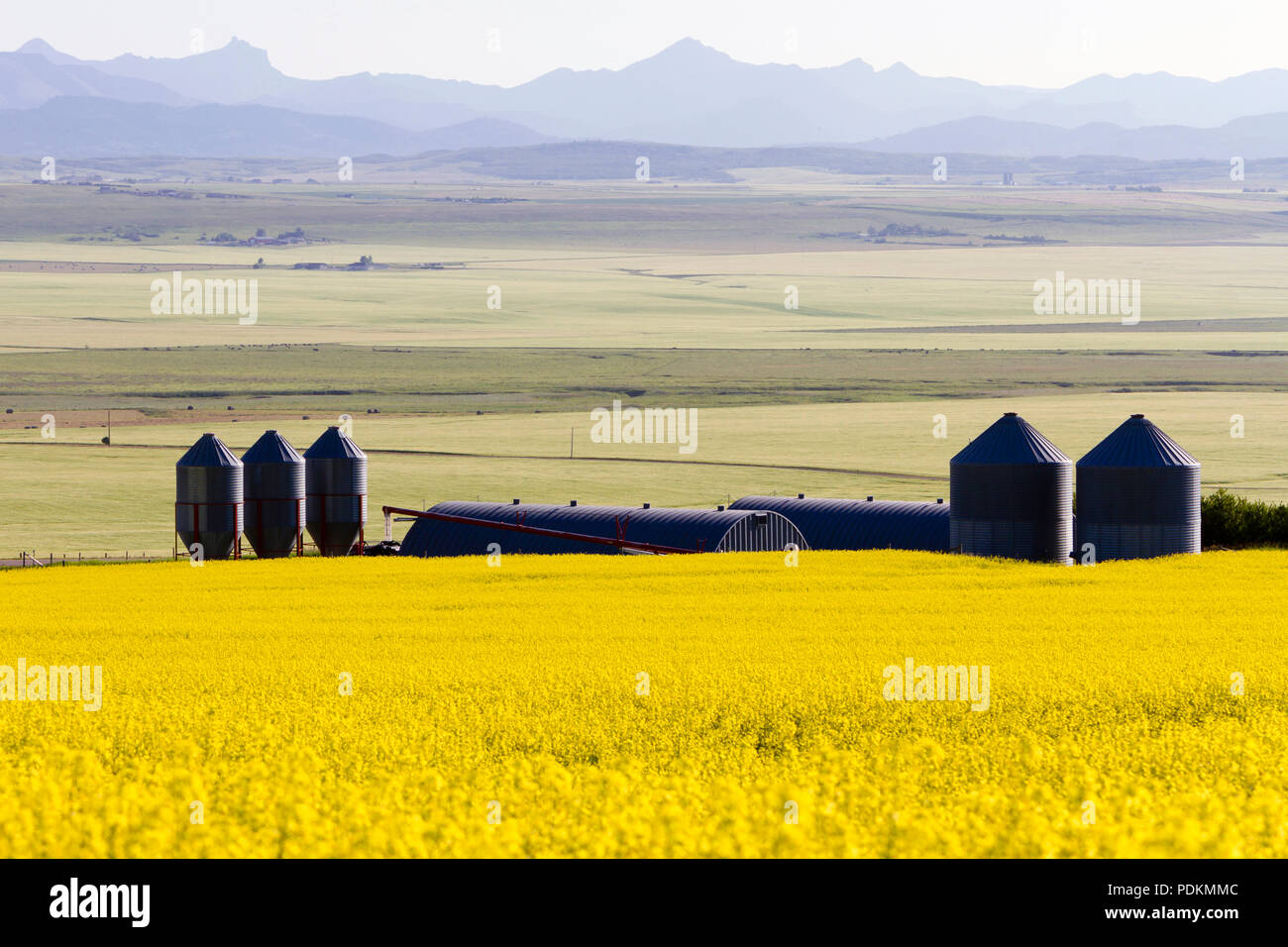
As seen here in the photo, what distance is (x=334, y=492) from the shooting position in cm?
6562

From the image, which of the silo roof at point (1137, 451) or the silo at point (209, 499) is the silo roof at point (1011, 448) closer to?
the silo roof at point (1137, 451)

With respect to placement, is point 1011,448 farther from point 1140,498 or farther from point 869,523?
point 869,523

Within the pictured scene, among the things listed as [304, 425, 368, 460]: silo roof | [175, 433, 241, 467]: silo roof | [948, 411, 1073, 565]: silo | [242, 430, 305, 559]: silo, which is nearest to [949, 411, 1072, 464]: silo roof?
[948, 411, 1073, 565]: silo

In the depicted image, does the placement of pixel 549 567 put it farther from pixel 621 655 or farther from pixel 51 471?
pixel 51 471

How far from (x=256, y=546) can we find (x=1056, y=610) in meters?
35.1

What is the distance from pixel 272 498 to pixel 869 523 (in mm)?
22512

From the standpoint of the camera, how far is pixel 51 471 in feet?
342

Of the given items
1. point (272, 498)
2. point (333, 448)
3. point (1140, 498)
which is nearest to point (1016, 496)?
point (1140, 498)

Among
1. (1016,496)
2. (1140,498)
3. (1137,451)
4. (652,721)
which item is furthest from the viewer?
(1137,451)

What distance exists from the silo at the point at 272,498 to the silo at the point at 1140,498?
1124 inches

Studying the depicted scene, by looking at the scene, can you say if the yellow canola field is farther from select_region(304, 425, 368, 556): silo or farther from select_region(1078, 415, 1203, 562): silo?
select_region(304, 425, 368, 556): silo

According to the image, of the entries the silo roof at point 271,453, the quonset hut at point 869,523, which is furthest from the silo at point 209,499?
the quonset hut at point 869,523
